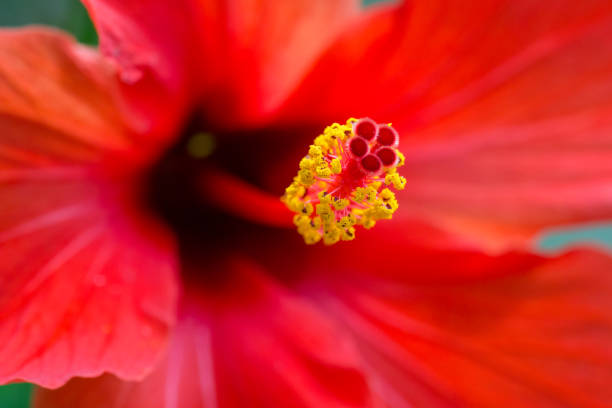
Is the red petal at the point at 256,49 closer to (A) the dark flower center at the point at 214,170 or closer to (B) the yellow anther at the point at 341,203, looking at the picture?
(A) the dark flower center at the point at 214,170

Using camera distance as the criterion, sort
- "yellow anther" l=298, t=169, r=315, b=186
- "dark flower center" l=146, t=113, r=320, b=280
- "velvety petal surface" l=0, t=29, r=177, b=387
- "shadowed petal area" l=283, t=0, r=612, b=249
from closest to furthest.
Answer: "velvety petal surface" l=0, t=29, r=177, b=387
"yellow anther" l=298, t=169, r=315, b=186
"shadowed petal area" l=283, t=0, r=612, b=249
"dark flower center" l=146, t=113, r=320, b=280

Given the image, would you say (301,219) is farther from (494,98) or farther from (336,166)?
(494,98)

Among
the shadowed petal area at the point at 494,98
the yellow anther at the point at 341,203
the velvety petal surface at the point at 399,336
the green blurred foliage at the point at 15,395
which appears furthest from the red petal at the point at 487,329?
the green blurred foliage at the point at 15,395

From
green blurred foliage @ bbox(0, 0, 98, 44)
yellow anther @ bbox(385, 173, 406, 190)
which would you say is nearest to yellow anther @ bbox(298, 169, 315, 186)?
yellow anther @ bbox(385, 173, 406, 190)

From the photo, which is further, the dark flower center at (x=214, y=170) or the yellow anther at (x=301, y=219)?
the dark flower center at (x=214, y=170)

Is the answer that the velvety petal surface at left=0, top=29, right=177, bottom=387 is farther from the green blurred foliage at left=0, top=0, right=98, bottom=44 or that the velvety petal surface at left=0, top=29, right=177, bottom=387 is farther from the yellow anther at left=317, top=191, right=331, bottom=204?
the green blurred foliage at left=0, top=0, right=98, bottom=44

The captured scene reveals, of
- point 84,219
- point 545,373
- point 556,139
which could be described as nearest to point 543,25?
point 556,139

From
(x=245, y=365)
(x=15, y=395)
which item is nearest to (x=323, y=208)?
(x=245, y=365)

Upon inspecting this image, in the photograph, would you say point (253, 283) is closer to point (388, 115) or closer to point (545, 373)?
point (388, 115)
